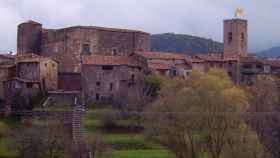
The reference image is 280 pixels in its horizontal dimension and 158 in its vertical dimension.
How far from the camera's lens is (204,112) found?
3722cm

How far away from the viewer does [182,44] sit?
144875 mm

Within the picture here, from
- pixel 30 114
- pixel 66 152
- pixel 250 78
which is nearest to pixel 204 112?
pixel 66 152

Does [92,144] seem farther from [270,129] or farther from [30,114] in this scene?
[30,114]

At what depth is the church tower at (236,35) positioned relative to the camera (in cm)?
7981

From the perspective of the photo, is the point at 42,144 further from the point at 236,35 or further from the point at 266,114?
the point at 236,35

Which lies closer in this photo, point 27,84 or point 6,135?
point 6,135

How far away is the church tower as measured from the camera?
7981cm

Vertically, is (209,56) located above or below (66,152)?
above

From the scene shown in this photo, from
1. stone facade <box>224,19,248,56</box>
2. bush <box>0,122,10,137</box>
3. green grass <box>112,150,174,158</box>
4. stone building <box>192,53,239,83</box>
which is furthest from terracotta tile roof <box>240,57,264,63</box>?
bush <box>0,122,10,137</box>

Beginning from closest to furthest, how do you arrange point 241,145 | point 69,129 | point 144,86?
point 241,145 → point 69,129 → point 144,86

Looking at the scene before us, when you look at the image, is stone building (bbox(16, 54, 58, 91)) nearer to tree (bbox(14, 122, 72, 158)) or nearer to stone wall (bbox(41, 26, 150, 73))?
stone wall (bbox(41, 26, 150, 73))

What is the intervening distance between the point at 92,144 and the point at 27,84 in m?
20.0

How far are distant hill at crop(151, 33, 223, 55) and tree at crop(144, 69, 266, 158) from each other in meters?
93.2

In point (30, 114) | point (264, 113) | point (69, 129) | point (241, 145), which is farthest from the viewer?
point (30, 114)
